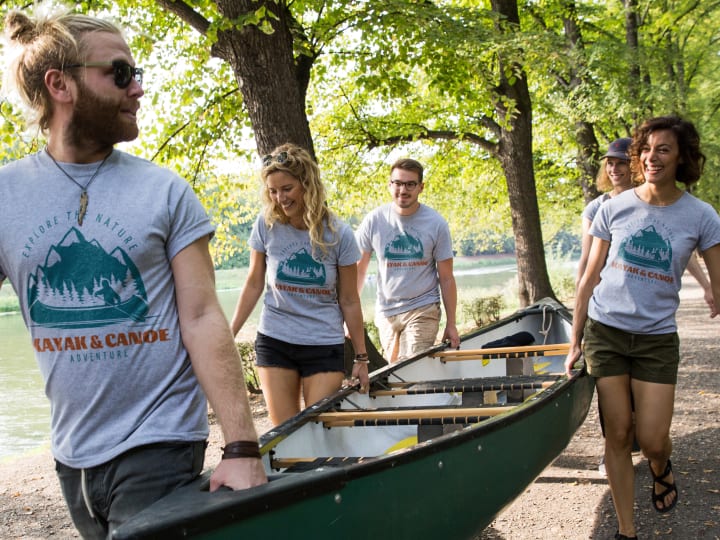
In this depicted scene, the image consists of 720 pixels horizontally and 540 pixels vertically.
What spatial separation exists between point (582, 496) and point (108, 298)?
13.3ft

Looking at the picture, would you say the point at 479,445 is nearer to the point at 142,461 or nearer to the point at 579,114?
the point at 142,461

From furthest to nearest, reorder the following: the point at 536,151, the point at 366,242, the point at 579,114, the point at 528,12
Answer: the point at 536,151, the point at 528,12, the point at 579,114, the point at 366,242

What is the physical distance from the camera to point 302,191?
14.4 feet

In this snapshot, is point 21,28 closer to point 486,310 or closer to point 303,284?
point 303,284

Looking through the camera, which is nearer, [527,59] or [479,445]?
[479,445]

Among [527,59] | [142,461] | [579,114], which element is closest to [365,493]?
[142,461]

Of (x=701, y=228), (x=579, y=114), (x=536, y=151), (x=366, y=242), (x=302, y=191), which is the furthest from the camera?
(x=536, y=151)

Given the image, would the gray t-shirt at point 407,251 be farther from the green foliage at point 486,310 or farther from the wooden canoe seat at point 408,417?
the green foliage at point 486,310

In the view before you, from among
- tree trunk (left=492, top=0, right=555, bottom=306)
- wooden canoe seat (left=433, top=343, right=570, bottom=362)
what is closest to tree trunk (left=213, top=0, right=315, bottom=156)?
wooden canoe seat (left=433, top=343, right=570, bottom=362)

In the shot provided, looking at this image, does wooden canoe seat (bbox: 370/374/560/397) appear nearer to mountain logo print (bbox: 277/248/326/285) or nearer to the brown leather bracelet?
mountain logo print (bbox: 277/248/326/285)

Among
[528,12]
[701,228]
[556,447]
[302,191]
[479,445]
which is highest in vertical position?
[528,12]

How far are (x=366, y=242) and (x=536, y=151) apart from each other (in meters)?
20.6

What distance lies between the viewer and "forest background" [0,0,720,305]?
850 cm

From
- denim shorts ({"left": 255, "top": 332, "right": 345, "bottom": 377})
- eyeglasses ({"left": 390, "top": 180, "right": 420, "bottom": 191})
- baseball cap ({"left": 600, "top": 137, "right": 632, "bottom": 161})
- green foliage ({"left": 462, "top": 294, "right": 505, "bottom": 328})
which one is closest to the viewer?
denim shorts ({"left": 255, "top": 332, "right": 345, "bottom": 377})
